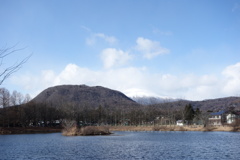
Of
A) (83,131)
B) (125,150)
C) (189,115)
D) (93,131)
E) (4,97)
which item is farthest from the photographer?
(189,115)

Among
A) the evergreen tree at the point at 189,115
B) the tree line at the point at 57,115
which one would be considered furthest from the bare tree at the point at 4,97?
the evergreen tree at the point at 189,115

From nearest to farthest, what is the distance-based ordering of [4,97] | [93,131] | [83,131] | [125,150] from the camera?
[125,150]
[83,131]
[93,131]
[4,97]

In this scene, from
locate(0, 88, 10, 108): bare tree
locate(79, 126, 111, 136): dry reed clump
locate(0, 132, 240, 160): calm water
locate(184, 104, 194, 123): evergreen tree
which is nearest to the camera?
locate(0, 132, 240, 160): calm water

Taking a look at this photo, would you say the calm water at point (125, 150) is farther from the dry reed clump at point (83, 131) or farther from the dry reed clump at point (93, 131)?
the dry reed clump at point (93, 131)

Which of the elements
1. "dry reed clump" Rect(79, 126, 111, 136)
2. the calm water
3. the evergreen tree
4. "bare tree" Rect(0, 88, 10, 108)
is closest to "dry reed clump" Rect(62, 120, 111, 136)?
"dry reed clump" Rect(79, 126, 111, 136)

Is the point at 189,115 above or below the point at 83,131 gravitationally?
above

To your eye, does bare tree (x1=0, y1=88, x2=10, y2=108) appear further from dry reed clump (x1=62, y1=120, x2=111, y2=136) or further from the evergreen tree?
the evergreen tree

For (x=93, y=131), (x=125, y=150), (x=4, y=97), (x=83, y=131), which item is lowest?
(x=93, y=131)

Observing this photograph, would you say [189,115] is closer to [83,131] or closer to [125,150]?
[83,131]

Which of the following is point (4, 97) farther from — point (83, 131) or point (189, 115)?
point (189, 115)

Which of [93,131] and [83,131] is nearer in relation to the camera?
[83,131]

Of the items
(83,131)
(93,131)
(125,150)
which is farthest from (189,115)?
(125,150)

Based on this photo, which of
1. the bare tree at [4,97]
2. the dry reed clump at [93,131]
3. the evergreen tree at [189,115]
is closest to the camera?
the dry reed clump at [93,131]

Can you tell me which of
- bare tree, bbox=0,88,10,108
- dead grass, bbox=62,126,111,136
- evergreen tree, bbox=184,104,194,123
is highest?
bare tree, bbox=0,88,10,108
